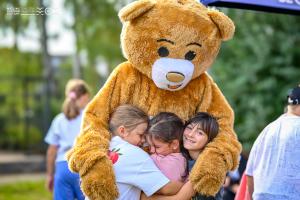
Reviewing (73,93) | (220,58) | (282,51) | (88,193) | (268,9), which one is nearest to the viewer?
(88,193)

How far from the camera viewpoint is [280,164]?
4703 mm

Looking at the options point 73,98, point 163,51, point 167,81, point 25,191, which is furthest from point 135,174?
point 25,191

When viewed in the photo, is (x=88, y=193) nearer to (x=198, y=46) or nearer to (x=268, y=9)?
(x=198, y=46)

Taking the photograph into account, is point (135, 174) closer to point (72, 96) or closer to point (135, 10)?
point (135, 10)

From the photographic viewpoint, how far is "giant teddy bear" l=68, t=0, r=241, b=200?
4148 mm

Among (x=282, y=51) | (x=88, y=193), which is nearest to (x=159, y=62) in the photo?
(x=88, y=193)

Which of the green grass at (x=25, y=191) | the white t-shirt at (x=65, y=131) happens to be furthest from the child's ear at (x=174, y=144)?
the green grass at (x=25, y=191)

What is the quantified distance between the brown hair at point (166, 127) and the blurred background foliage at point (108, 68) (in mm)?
7474

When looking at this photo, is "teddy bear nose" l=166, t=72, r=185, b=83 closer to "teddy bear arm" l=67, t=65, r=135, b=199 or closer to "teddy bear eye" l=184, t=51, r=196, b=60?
"teddy bear eye" l=184, t=51, r=196, b=60

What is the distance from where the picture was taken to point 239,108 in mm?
→ 14195

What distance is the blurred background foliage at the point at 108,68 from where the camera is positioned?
44.7 feet

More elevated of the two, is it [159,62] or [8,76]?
[159,62]

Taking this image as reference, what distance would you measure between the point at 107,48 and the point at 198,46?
12513 mm

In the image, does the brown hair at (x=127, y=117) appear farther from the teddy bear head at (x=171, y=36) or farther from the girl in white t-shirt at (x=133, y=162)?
the teddy bear head at (x=171, y=36)
